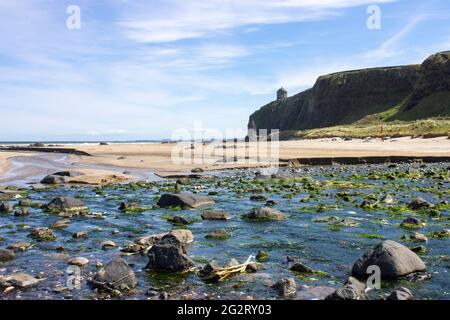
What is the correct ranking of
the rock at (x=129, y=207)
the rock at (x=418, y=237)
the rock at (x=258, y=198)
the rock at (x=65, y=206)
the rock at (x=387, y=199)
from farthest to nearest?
1. the rock at (x=258, y=198)
2. the rock at (x=387, y=199)
3. the rock at (x=129, y=207)
4. the rock at (x=65, y=206)
5. the rock at (x=418, y=237)

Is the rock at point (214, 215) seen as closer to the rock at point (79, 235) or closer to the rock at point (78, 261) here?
the rock at point (79, 235)

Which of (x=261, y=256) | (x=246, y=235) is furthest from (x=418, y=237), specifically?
(x=246, y=235)

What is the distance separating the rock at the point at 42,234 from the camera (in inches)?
555

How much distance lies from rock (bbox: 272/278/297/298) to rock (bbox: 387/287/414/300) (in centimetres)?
193

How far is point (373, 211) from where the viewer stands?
18453mm

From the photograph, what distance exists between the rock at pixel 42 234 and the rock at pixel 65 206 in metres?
Answer: 4.29

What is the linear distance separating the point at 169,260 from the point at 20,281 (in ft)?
11.0

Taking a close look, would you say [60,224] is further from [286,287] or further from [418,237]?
[418,237]

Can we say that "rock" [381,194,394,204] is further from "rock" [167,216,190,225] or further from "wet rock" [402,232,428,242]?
"rock" [167,216,190,225]

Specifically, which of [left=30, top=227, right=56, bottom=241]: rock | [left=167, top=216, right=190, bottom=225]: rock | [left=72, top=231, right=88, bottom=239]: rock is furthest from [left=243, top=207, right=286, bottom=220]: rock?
[left=30, top=227, right=56, bottom=241]: rock

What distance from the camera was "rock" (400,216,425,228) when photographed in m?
15.4

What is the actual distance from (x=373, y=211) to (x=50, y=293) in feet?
43.9

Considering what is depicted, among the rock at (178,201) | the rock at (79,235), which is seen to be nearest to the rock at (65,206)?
the rock at (178,201)

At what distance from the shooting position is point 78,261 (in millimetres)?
11352
